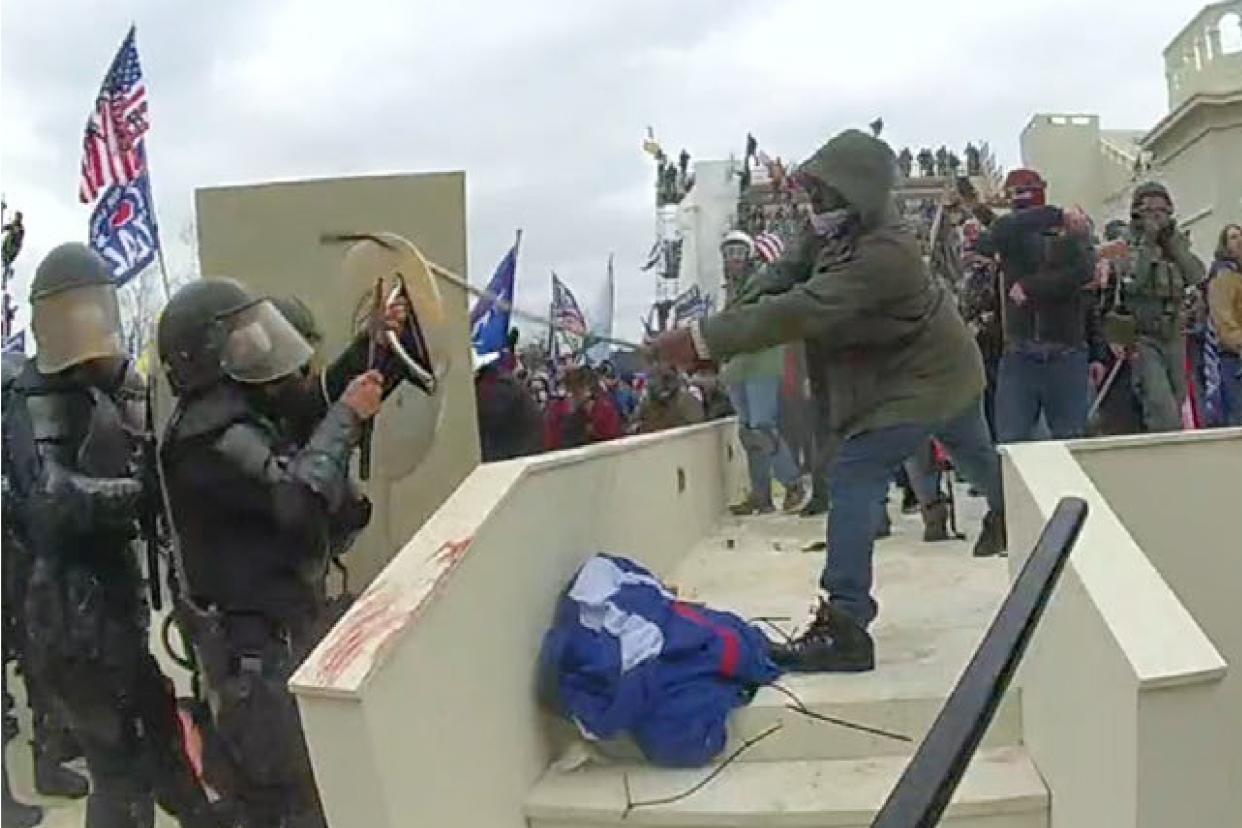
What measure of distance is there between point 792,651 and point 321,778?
166 cm

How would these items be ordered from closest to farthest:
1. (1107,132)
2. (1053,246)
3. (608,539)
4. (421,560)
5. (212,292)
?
(421,560), (212,292), (608,539), (1053,246), (1107,132)

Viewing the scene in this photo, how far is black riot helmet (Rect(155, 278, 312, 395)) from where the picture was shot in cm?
422

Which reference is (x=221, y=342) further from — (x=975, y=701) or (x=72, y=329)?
(x=975, y=701)

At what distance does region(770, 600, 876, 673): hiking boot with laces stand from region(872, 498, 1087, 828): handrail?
179 cm

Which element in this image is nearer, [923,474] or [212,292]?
[212,292]

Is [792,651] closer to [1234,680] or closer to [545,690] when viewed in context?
[545,690]

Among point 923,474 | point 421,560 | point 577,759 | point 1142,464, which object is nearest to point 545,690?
point 577,759

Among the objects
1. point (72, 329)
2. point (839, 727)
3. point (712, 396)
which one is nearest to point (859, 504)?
point (839, 727)

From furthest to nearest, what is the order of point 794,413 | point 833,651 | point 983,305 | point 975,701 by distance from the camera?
point 794,413 → point 983,305 → point 833,651 → point 975,701

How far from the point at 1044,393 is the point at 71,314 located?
426 centimetres

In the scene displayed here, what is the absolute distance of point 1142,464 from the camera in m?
4.68

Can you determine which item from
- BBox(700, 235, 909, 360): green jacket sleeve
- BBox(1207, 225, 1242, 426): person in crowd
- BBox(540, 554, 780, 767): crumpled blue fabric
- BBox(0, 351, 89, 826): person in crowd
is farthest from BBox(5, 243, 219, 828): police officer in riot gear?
BBox(1207, 225, 1242, 426): person in crowd

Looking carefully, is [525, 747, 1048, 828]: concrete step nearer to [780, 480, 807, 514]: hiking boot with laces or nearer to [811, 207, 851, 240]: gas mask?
[811, 207, 851, 240]: gas mask

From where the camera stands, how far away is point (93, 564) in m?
4.57
